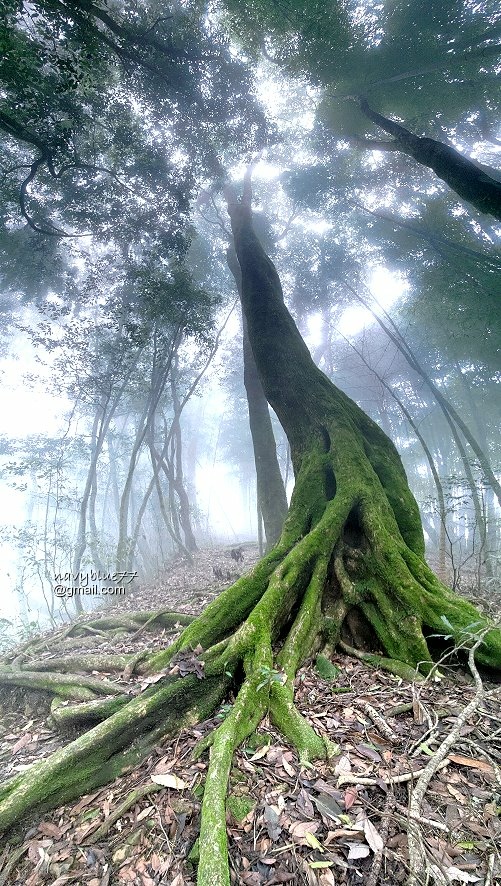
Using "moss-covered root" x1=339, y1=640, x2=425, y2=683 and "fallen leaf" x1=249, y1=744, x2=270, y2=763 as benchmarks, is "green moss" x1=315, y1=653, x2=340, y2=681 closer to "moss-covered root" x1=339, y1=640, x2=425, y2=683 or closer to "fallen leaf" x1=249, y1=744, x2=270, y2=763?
"moss-covered root" x1=339, y1=640, x2=425, y2=683

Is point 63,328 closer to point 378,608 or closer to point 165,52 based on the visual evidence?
point 165,52

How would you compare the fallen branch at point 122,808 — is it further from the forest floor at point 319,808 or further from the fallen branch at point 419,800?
the fallen branch at point 419,800

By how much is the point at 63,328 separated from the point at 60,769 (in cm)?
1397

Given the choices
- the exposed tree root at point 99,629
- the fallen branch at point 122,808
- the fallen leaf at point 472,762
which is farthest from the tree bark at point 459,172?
the exposed tree root at point 99,629

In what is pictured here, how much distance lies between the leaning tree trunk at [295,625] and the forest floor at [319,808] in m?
0.16

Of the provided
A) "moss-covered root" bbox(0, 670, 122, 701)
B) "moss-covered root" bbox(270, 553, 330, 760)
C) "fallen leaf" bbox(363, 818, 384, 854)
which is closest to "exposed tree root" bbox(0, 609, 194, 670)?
"moss-covered root" bbox(0, 670, 122, 701)

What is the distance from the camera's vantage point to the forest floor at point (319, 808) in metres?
1.80

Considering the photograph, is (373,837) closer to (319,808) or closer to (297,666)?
(319,808)

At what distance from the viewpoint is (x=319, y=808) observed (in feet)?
6.75

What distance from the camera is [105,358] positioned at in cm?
1584

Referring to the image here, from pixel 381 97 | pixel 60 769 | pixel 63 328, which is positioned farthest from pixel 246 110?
pixel 60 769

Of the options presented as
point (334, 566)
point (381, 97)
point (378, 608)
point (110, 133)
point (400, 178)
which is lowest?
point (378, 608)

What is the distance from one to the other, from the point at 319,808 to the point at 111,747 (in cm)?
168

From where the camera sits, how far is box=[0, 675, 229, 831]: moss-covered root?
2.57 meters
